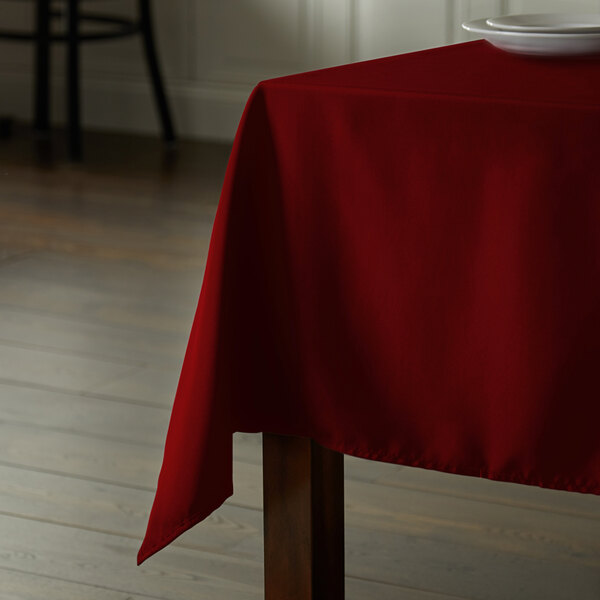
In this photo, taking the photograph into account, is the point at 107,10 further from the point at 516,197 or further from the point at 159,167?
the point at 516,197

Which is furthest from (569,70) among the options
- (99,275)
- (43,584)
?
(99,275)

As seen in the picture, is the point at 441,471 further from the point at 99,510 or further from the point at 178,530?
the point at 99,510

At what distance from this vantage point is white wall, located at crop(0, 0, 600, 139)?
12.0ft

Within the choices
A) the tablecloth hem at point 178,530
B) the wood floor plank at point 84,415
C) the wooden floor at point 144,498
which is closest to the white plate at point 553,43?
the tablecloth hem at point 178,530

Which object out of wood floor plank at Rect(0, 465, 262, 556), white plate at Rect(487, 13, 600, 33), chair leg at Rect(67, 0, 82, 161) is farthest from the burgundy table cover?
chair leg at Rect(67, 0, 82, 161)

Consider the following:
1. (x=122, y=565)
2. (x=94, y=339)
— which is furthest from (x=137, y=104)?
(x=122, y=565)

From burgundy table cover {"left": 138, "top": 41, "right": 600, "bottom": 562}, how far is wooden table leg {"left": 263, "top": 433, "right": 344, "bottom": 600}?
45mm

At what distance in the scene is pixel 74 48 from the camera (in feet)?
11.6

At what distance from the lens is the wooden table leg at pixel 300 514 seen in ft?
3.75

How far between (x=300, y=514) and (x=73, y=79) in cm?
266

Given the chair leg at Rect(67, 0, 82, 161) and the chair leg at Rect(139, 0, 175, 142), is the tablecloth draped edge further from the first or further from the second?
the chair leg at Rect(139, 0, 175, 142)

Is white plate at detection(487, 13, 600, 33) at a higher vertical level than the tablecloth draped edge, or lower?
higher

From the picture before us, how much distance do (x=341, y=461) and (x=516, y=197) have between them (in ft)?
1.15

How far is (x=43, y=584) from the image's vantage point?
4.57 ft
